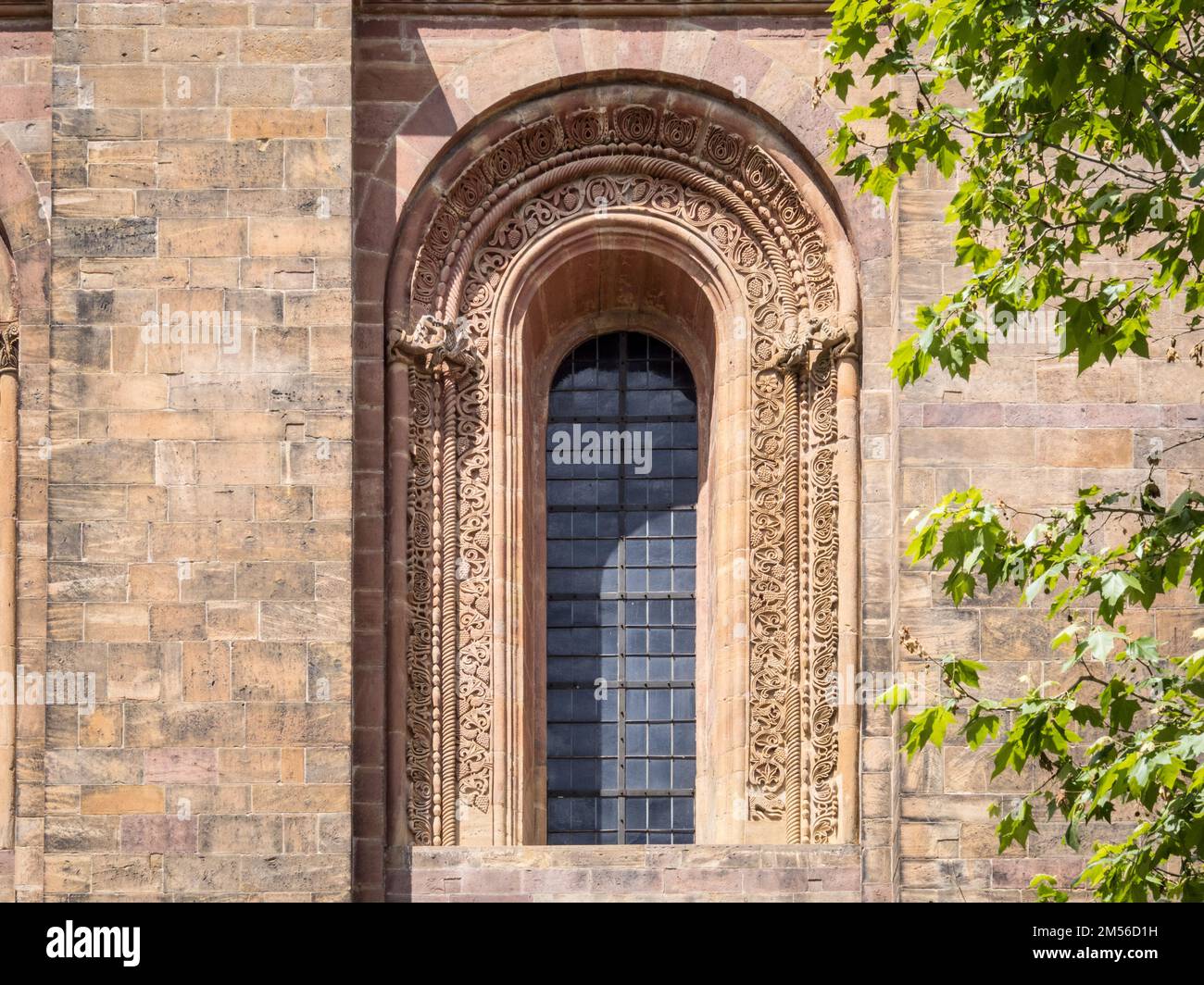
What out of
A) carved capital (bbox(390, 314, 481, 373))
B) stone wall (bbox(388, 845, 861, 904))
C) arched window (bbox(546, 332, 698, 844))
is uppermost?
carved capital (bbox(390, 314, 481, 373))

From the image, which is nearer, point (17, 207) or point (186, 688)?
point (186, 688)

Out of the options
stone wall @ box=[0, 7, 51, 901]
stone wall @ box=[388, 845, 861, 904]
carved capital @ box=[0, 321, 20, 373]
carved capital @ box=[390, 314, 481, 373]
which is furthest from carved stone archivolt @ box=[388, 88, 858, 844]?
carved capital @ box=[0, 321, 20, 373]

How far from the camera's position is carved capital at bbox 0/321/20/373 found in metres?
25.7

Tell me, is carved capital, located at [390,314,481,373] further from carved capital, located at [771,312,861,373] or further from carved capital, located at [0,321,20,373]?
carved capital, located at [0,321,20,373]

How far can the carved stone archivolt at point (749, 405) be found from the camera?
24625 mm

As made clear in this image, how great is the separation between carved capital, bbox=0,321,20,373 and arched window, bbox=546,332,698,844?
4934 mm

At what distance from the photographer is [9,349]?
25.7 m

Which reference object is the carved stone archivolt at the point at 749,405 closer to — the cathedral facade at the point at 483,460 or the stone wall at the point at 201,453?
the cathedral facade at the point at 483,460

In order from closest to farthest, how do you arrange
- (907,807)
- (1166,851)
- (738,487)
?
1. (1166,851)
2. (907,807)
3. (738,487)

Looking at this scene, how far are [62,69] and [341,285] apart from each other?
10.4ft

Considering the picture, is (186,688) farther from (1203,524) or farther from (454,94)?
(1203,524)

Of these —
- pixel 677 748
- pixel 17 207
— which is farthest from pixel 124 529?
pixel 677 748

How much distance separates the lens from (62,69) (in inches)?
979

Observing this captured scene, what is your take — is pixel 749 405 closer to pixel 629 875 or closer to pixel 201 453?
pixel 629 875
